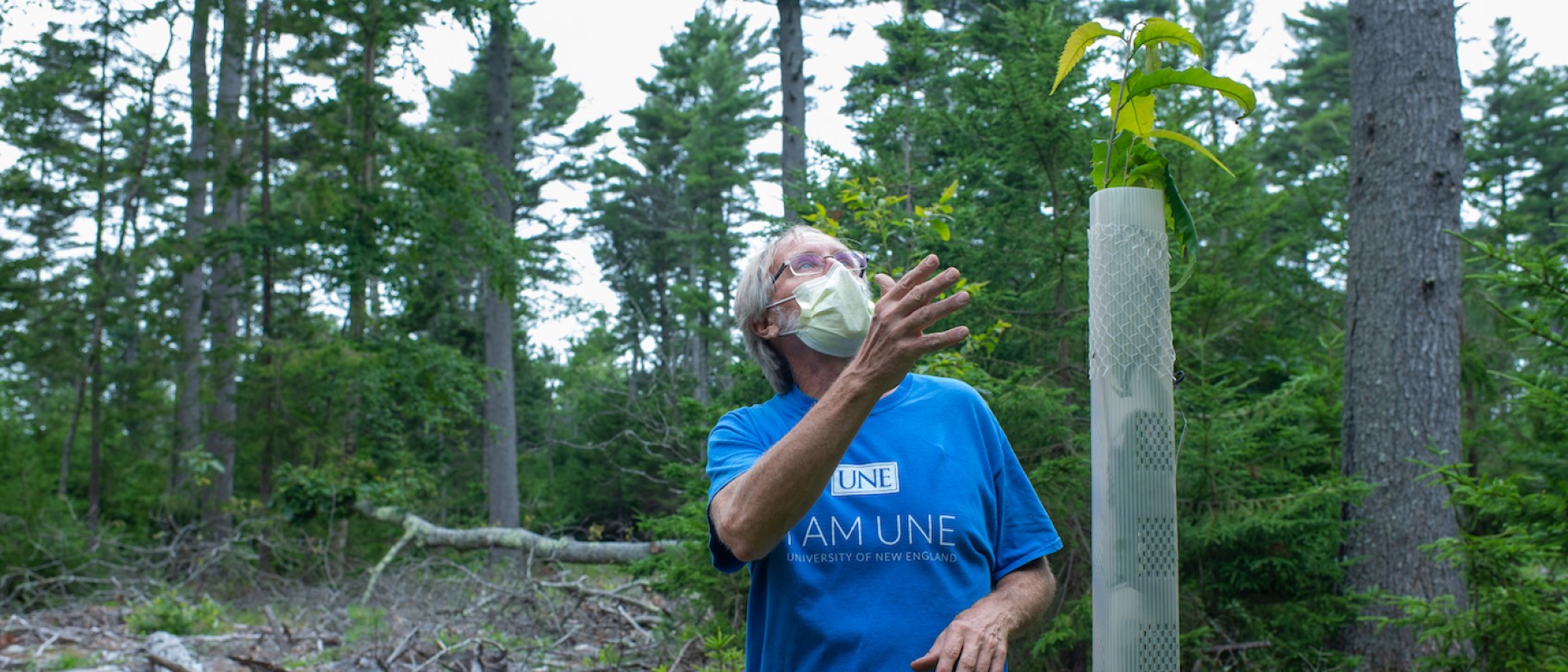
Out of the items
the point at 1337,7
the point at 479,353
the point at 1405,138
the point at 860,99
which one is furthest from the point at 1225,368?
the point at 1337,7

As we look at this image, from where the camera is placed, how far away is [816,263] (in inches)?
99.3

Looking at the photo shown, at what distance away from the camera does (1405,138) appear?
6.39 metres

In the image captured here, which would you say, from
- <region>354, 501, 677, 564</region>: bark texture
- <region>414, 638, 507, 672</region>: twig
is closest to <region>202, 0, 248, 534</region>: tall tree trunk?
<region>354, 501, 677, 564</region>: bark texture

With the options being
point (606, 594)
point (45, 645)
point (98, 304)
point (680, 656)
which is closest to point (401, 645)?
point (606, 594)

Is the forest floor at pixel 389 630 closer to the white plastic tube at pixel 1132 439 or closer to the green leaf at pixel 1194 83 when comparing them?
the white plastic tube at pixel 1132 439

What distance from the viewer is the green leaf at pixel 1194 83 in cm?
176

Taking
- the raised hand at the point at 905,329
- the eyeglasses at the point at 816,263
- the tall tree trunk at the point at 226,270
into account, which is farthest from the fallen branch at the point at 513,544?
the raised hand at the point at 905,329

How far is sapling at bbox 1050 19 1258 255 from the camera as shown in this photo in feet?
5.89

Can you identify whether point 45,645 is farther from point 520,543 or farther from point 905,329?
point 905,329

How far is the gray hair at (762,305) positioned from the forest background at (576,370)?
108cm

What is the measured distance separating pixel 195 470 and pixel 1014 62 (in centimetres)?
1031

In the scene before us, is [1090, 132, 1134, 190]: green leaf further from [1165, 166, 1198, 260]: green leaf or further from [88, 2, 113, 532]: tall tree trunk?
[88, 2, 113, 532]: tall tree trunk

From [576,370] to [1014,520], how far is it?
2741cm

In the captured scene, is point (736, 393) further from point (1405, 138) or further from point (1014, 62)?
point (1405, 138)
